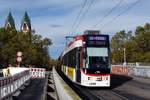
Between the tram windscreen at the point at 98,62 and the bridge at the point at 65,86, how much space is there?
171 cm

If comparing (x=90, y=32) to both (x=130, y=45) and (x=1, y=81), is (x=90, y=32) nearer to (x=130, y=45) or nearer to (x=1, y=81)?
(x=1, y=81)

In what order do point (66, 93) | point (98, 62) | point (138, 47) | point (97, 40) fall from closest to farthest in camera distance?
1. point (66, 93)
2. point (98, 62)
3. point (97, 40)
4. point (138, 47)

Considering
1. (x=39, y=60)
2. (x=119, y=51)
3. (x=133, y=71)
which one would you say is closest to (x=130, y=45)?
(x=119, y=51)

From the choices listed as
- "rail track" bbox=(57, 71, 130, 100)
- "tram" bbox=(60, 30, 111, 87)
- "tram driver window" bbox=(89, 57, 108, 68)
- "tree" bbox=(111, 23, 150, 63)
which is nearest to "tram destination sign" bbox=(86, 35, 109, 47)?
"tram" bbox=(60, 30, 111, 87)

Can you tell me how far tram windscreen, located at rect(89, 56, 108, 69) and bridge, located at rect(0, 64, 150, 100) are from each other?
5.61 feet

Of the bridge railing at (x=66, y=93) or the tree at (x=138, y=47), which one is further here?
the tree at (x=138, y=47)

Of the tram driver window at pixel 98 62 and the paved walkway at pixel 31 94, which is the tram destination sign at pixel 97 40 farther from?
the paved walkway at pixel 31 94

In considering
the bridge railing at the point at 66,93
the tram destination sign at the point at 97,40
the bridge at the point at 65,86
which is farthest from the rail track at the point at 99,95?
the bridge railing at the point at 66,93

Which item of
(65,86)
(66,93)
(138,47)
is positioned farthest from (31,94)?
(138,47)

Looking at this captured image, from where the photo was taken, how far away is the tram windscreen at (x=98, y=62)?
31.2 meters

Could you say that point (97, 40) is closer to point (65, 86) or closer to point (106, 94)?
point (106, 94)

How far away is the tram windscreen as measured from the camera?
31.2 meters

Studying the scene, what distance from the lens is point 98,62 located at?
3136 cm

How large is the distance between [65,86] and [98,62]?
44.4ft
